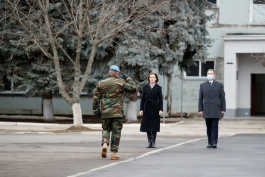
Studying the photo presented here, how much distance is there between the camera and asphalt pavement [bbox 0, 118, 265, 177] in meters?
13.9

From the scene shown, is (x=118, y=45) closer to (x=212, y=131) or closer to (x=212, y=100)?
(x=212, y=100)

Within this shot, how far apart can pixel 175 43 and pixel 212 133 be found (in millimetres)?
16629

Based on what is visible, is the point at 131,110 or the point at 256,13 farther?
the point at 256,13

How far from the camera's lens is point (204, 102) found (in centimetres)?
2083

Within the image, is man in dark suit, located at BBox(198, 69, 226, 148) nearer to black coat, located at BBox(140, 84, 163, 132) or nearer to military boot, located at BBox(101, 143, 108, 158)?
black coat, located at BBox(140, 84, 163, 132)

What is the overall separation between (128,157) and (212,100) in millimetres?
4228

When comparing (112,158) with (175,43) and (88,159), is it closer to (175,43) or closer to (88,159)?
(88,159)

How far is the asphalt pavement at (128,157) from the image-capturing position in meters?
13.9

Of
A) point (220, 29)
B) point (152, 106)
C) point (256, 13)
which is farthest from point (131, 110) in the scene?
A: point (152, 106)

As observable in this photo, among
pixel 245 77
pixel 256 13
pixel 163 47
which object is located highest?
pixel 256 13

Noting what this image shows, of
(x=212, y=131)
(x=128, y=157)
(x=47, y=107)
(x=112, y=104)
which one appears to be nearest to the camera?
(x=112, y=104)

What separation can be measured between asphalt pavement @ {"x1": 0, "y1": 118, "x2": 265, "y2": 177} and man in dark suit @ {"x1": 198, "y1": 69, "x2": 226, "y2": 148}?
0.41 m

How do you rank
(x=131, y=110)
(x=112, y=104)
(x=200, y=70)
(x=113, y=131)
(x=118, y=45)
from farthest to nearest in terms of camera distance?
(x=200, y=70)
(x=131, y=110)
(x=118, y=45)
(x=113, y=131)
(x=112, y=104)

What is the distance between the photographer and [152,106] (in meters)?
20.8
